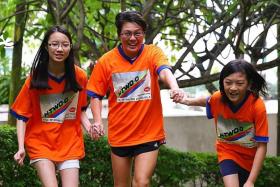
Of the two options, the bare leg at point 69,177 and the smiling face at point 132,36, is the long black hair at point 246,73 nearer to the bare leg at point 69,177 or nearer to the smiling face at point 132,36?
Answer: the smiling face at point 132,36

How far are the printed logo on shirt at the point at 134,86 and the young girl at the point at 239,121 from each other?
38 cm

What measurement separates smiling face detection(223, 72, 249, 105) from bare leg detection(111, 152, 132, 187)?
3.14ft

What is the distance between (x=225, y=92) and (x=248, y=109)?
0.74ft

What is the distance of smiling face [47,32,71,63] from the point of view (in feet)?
15.7

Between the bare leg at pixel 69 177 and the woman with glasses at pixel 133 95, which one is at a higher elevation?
the woman with glasses at pixel 133 95

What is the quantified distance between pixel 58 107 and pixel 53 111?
0.06m

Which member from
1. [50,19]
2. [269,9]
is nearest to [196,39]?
[269,9]

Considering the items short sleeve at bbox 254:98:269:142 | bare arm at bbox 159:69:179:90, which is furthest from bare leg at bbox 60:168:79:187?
short sleeve at bbox 254:98:269:142

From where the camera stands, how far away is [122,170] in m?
4.95

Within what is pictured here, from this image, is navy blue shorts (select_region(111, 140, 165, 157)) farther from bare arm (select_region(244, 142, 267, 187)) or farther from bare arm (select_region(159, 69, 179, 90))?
bare arm (select_region(244, 142, 267, 187))

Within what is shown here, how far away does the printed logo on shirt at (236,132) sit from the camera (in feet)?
16.2

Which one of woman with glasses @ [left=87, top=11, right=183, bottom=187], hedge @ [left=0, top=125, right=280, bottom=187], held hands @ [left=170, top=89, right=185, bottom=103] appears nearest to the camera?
held hands @ [left=170, top=89, right=185, bottom=103]

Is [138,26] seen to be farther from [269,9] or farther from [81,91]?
[269,9]

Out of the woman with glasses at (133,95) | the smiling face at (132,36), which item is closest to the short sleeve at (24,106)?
the woman with glasses at (133,95)
